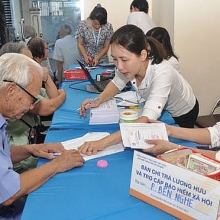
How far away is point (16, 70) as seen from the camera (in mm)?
1227

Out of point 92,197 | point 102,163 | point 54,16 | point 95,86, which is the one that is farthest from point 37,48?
point 54,16

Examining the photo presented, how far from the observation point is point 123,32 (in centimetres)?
170

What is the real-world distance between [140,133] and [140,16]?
271cm

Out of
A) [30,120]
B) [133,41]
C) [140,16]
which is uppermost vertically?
[140,16]

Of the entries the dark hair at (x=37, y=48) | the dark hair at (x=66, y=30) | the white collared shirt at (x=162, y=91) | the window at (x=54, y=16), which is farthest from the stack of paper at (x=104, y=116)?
the window at (x=54, y=16)

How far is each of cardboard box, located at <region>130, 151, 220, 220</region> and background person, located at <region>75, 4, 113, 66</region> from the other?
116 inches

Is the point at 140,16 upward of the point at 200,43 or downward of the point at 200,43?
upward

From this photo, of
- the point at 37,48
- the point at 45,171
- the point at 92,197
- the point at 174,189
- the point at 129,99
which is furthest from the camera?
the point at 37,48

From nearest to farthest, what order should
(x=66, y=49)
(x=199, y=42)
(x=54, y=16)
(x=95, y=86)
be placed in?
1. (x=95, y=86)
2. (x=199, y=42)
3. (x=66, y=49)
4. (x=54, y=16)

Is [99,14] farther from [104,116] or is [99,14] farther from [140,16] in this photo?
[104,116]

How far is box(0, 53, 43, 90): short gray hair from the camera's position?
1.21 m

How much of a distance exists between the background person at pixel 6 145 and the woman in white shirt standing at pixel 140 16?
270 cm

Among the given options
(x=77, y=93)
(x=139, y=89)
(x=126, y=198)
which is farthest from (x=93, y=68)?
(x=126, y=198)

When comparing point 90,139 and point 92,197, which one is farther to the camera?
point 90,139
